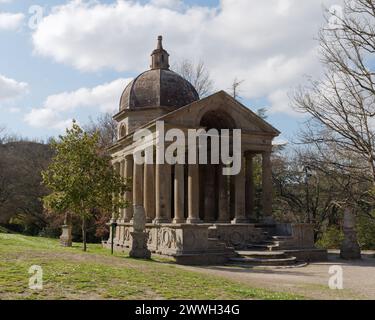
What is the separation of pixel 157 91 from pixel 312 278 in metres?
18.1

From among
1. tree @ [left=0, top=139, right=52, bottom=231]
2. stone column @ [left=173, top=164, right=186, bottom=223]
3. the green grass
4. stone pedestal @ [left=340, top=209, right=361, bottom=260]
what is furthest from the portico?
tree @ [left=0, top=139, right=52, bottom=231]

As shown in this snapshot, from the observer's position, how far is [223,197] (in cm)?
2733

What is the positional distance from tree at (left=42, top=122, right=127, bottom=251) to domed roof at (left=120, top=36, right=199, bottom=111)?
7.22m

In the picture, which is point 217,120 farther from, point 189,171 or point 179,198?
point 179,198

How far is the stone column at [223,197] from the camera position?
87.9 feet

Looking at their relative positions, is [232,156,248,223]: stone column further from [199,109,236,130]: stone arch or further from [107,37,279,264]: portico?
[199,109,236,130]: stone arch

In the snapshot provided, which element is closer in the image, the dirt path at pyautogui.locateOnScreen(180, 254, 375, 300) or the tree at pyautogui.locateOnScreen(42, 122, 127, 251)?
the dirt path at pyautogui.locateOnScreen(180, 254, 375, 300)

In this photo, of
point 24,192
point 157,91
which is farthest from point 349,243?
point 24,192

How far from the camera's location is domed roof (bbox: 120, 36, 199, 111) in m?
29.9

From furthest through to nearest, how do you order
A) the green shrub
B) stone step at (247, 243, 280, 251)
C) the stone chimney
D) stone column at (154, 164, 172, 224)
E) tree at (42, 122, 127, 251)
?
the stone chimney < the green shrub < stone column at (154, 164, 172, 224) < tree at (42, 122, 127, 251) < stone step at (247, 243, 280, 251)

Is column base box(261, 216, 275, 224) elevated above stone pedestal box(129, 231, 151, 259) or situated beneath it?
elevated above

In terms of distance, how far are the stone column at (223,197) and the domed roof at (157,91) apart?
18.4ft
